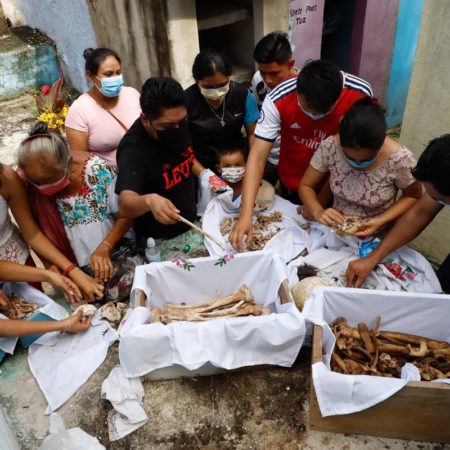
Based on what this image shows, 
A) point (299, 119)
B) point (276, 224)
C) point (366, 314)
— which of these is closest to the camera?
point (366, 314)

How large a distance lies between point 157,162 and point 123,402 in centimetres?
131

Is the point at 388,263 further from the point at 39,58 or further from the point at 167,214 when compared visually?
the point at 39,58

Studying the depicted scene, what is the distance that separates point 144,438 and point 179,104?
1.65 m

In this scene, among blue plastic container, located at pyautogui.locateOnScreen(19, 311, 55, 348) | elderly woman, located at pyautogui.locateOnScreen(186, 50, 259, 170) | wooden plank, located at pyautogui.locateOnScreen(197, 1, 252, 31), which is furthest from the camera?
wooden plank, located at pyautogui.locateOnScreen(197, 1, 252, 31)

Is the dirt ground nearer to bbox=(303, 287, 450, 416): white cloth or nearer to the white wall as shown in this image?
bbox=(303, 287, 450, 416): white cloth

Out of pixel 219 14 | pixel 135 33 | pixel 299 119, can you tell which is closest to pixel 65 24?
pixel 135 33

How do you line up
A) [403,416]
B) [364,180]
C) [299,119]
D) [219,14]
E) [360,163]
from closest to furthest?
[403,416], [360,163], [364,180], [299,119], [219,14]

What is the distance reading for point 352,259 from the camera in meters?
2.42

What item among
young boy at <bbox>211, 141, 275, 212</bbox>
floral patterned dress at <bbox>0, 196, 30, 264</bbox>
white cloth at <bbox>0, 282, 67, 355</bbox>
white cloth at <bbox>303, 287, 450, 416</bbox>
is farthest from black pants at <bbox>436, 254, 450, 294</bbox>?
floral patterned dress at <bbox>0, 196, 30, 264</bbox>

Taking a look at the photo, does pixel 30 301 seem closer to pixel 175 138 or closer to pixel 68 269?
pixel 68 269

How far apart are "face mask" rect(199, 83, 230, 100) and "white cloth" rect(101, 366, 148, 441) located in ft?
6.22

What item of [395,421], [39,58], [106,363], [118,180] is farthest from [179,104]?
[39,58]

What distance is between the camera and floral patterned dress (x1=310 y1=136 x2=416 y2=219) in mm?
2213

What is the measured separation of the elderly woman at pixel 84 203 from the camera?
89.0 inches
